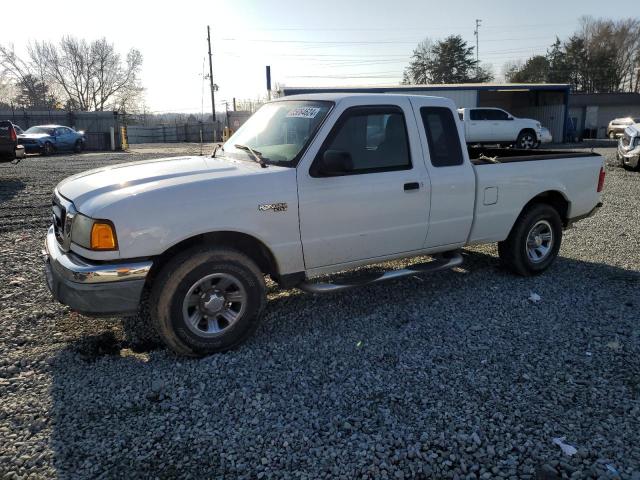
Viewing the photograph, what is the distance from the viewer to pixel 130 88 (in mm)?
78250

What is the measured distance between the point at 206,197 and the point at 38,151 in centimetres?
2564

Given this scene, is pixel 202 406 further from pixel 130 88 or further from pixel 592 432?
pixel 130 88

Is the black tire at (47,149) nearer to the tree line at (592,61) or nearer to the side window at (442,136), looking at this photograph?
the side window at (442,136)

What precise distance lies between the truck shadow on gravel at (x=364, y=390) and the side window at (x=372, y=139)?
1410 millimetres

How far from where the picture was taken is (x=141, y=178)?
394 centimetres

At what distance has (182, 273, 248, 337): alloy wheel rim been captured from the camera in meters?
3.86

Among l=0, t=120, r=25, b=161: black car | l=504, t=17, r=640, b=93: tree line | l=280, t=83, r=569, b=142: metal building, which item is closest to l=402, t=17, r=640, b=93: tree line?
l=504, t=17, r=640, b=93: tree line

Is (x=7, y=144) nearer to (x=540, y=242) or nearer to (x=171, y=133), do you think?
(x=540, y=242)

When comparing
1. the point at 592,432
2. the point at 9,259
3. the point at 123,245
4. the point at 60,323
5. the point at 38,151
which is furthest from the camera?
the point at 38,151

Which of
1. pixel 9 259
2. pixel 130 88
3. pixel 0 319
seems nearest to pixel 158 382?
pixel 0 319

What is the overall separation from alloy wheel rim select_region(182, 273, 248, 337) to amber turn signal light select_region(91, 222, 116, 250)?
26.0 inches

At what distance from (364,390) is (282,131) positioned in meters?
2.40

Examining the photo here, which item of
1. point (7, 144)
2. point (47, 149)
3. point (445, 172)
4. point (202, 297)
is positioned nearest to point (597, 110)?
point (47, 149)

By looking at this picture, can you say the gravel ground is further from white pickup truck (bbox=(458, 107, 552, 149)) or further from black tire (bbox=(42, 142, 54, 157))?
black tire (bbox=(42, 142, 54, 157))
